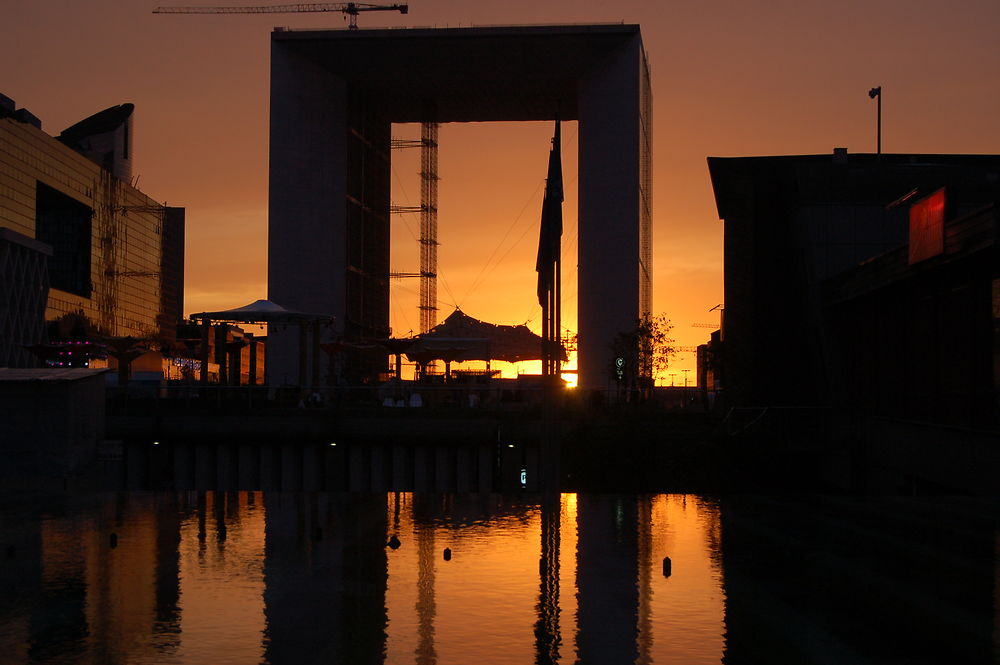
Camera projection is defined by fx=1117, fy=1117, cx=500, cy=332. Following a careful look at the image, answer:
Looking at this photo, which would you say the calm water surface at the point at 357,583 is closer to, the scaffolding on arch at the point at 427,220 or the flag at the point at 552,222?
the flag at the point at 552,222

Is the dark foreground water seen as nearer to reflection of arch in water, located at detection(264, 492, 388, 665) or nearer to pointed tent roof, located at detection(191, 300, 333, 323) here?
reflection of arch in water, located at detection(264, 492, 388, 665)

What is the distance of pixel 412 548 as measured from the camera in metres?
18.3

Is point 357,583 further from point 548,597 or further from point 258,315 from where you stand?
point 258,315

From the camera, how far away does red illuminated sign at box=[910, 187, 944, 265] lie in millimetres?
28031

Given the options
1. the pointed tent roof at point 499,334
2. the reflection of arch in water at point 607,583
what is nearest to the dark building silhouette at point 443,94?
the pointed tent roof at point 499,334

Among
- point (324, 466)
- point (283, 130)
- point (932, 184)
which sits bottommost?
point (324, 466)

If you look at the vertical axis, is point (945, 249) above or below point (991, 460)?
above

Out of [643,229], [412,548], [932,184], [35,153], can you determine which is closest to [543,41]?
[643,229]

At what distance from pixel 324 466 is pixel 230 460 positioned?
11.8ft

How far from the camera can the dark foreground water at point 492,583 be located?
39.2 feet

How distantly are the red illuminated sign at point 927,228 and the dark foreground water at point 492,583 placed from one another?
7421 millimetres

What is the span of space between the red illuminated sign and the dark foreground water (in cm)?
742

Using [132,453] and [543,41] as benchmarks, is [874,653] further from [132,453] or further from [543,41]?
[543,41]

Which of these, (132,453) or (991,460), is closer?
(991,460)
